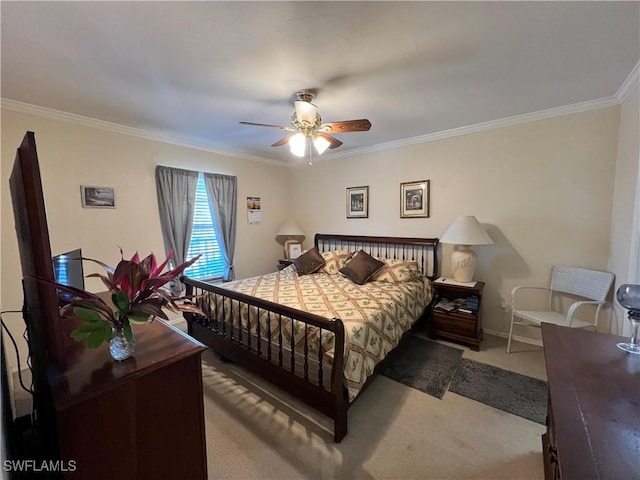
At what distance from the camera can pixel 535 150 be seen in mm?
2920

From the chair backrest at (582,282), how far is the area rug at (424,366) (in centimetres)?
126

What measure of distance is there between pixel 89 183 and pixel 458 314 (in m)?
4.36

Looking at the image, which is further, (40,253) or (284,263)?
(284,263)

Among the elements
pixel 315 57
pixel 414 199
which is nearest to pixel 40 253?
pixel 315 57

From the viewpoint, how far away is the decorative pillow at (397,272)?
3295 millimetres

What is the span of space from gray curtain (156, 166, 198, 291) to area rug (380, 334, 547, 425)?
2809mm

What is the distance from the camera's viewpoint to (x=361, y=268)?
3.41 m

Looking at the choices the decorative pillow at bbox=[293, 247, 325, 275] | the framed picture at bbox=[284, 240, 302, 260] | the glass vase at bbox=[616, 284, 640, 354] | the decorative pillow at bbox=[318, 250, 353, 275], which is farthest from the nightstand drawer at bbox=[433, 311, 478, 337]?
the framed picture at bbox=[284, 240, 302, 260]

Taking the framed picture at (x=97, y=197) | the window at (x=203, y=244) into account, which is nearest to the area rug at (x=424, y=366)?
the window at (x=203, y=244)

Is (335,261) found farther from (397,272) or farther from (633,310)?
(633,310)

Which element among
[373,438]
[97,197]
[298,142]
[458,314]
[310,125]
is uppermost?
[310,125]

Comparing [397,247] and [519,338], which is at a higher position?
[397,247]

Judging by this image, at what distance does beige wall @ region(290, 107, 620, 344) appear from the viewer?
8.75 feet

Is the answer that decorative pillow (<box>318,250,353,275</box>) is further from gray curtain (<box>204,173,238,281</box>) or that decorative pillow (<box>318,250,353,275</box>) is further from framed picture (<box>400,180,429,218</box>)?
gray curtain (<box>204,173,238,281</box>)
